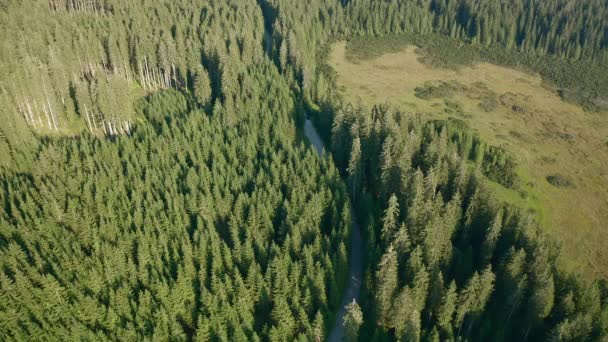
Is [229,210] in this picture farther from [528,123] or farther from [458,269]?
[528,123]

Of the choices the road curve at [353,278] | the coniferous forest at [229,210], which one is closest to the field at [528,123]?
the coniferous forest at [229,210]

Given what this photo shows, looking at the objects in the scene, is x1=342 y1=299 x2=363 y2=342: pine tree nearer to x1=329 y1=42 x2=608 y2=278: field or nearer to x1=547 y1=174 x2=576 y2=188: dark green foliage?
x1=329 y1=42 x2=608 y2=278: field

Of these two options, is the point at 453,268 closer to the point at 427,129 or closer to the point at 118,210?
the point at 427,129

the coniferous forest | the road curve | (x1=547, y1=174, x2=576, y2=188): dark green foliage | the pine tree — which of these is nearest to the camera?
the pine tree

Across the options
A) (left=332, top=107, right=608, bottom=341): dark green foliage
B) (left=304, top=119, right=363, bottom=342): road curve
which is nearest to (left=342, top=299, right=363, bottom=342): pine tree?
(left=304, top=119, right=363, bottom=342): road curve

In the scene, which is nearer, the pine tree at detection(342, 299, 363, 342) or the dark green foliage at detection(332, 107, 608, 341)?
the pine tree at detection(342, 299, 363, 342)

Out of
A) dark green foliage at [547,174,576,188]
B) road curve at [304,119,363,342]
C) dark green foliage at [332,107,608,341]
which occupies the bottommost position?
dark green foliage at [547,174,576,188]

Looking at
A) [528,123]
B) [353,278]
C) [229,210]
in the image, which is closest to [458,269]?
[353,278]
